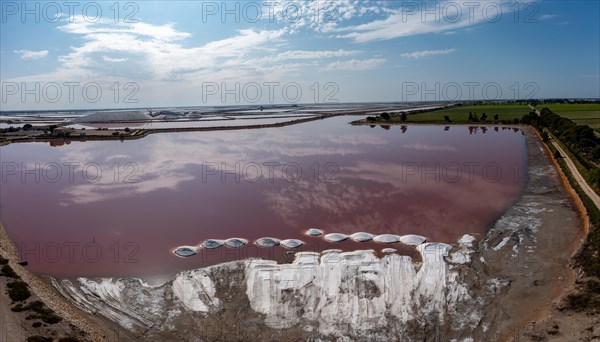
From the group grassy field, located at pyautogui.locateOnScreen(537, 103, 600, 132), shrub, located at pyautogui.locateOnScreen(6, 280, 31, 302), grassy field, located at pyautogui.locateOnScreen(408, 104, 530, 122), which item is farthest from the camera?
grassy field, located at pyautogui.locateOnScreen(408, 104, 530, 122)

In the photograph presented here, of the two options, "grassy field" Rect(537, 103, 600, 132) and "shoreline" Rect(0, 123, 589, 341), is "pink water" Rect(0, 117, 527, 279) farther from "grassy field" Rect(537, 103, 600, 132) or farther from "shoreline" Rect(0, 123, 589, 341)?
"grassy field" Rect(537, 103, 600, 132)

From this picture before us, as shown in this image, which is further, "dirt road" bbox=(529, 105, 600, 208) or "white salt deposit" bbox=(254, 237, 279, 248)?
"dirt road" bbox=(529, 105, 600, 208)

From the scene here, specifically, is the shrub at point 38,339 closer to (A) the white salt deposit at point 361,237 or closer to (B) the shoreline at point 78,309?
(B) the shoreline at point 78,309

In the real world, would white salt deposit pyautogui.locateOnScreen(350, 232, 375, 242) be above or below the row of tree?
below

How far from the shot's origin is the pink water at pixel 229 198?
11911mm

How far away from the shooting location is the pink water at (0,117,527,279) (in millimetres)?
11911

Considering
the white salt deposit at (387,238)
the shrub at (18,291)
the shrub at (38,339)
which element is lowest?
the shrub at (38,339)

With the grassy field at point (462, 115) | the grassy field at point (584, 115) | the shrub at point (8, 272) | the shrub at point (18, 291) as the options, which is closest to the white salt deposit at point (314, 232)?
the shrub at point (18, 291)

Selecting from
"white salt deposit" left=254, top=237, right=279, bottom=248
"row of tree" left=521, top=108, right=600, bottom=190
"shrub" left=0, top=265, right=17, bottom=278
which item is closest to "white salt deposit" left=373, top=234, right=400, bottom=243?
"white salt deposit" left=254, top=237, right=279, bottom=248

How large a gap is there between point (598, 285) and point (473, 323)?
3411 millimetres

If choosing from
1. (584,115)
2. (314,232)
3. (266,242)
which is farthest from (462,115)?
(266,242)

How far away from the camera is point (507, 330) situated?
309 inches

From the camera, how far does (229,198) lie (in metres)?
16.7

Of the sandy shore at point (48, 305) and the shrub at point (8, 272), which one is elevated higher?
the shrub at point (8, 272)
